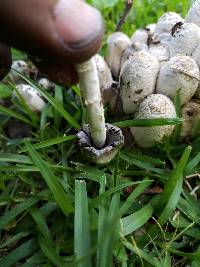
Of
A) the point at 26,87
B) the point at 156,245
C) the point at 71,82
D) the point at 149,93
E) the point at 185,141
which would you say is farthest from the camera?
the point at 26,87

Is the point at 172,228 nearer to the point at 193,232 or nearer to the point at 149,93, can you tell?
the point at 193,232

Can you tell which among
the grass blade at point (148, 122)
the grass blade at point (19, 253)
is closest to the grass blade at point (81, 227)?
the grass blade at point (19, 253)

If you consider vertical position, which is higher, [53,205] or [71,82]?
[71,82]

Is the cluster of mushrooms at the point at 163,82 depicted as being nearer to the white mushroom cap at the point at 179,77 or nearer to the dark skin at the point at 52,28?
the white mushroom cap at the point at 179,77

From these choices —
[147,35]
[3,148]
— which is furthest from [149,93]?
[3,148]

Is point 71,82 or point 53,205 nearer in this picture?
point 71,82
